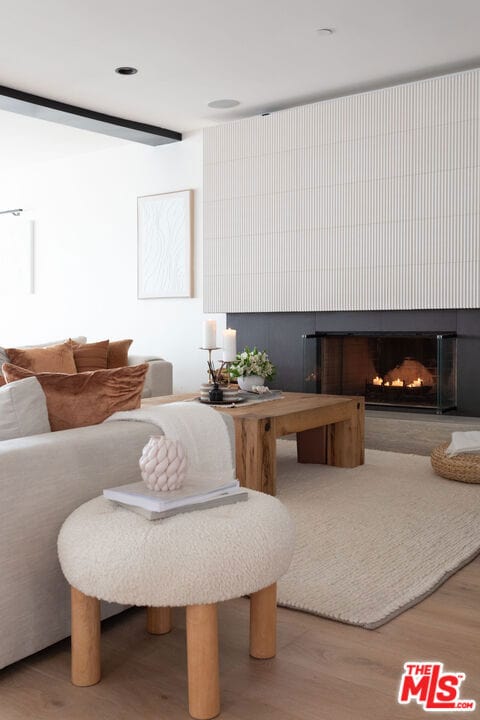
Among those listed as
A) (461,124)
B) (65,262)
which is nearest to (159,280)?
(65,262)

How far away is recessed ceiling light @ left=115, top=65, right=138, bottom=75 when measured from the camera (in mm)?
5234

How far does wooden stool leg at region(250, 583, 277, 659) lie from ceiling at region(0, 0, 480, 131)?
3.32 m

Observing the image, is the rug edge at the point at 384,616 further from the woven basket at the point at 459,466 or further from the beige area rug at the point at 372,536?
the woven basket at the point at 459,466

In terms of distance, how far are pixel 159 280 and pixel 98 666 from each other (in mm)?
5539

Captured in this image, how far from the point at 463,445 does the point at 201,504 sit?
8.37 ft

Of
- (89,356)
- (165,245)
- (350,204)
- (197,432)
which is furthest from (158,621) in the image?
(165,245)

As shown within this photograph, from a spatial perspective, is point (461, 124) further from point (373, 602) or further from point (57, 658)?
point (57, 658)

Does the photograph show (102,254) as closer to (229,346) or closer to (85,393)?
(229,346)

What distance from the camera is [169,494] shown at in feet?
6.32

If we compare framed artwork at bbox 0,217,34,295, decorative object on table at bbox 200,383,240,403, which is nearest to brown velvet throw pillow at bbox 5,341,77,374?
decorative object on table at bbox 200,383,240,403

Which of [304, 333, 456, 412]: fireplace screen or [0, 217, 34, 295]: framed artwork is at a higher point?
[0, 217, 34, 295]: framed artwork

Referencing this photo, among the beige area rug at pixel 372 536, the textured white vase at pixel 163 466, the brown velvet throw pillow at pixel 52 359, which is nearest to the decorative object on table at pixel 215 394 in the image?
the beige area rug at pixel 372 536

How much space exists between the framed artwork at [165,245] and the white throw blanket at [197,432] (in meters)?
4.54

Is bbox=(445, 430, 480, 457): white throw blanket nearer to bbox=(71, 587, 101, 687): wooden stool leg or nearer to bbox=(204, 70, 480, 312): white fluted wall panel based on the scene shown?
bbox=(204, 70, 480, 312): white fluted wall panel
